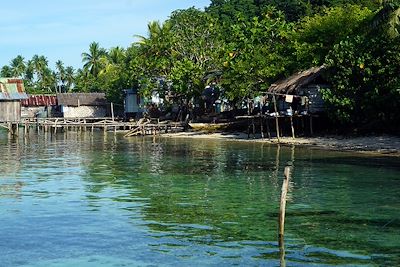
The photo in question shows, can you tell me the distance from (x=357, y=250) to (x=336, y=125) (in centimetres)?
2409

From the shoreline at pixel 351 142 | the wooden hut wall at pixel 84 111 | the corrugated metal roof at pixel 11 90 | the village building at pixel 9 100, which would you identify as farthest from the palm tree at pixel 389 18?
the wooden hut wall at pixel 84 111

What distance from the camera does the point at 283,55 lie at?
1640 inches

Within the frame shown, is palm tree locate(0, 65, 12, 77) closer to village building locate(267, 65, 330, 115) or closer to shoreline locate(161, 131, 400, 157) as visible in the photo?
shoreline locate(161, 131, 400, 157)

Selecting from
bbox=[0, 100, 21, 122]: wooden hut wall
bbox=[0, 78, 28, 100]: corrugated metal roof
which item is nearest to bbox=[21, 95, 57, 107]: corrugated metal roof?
bbox=[0, 78, 28, 100]: corrugated metal roof

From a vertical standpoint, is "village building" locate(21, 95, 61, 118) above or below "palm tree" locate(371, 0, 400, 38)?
below

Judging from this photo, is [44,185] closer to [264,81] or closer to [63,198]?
[63,198]

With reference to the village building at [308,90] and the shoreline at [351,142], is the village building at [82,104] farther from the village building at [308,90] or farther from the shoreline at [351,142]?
the village building at [308,90]

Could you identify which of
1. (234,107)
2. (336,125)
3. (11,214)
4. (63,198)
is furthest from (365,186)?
(234,107)

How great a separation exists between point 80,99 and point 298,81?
40.0 meters

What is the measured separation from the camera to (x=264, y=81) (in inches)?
1636

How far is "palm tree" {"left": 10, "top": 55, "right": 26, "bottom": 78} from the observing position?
284 feet

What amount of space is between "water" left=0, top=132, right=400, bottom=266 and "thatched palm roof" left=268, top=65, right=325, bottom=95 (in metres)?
7.56

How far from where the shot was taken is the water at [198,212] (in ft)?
36.8

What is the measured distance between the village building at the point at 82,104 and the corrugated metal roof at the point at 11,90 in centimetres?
1788
